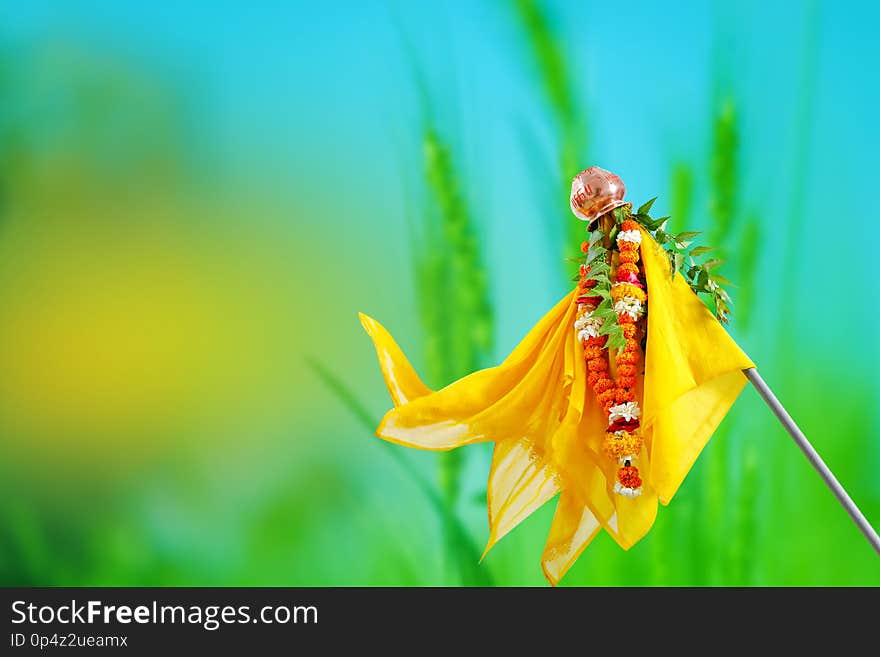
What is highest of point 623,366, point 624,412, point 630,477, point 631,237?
point 631,237

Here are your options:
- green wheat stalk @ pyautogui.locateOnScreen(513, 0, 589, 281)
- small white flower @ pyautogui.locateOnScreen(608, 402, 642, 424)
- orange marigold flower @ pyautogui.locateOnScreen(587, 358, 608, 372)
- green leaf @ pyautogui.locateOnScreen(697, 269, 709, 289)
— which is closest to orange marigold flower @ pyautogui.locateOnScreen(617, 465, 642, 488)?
small white flower @ pyautogui.locateOnScreen(608, 402, 642, 424)

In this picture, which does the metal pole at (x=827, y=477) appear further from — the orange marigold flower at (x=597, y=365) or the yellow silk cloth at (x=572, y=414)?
the orange marigold flower at (x=597, y=365)

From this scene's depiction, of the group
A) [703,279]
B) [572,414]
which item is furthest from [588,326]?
[703,279]

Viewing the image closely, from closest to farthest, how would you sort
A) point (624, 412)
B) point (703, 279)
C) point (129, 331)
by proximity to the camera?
point (624, 412) → point (703, 279) → point (129, 331)

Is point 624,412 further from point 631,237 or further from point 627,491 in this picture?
point 631,237

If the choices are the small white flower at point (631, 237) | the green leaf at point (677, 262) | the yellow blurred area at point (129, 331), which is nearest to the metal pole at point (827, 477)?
the green leaf at point (677, 262)

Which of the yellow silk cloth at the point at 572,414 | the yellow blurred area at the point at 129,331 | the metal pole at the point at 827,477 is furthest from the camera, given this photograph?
the yellow blurred area at the point at 129,331

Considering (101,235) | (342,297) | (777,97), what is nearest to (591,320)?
(342,297)
